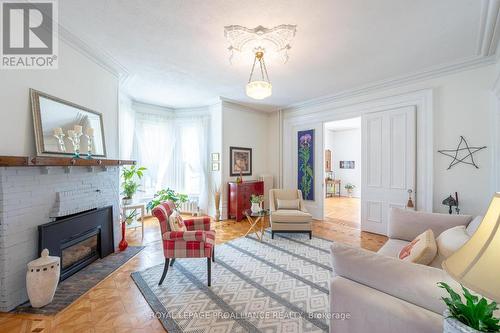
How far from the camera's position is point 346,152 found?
9.44 meters

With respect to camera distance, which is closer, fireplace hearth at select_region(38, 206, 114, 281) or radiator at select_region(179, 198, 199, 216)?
fireplace hearth at select_region(38, 206, 114, 281)

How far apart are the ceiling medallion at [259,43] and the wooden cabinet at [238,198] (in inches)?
118

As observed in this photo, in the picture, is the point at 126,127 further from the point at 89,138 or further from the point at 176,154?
the point at 89,138

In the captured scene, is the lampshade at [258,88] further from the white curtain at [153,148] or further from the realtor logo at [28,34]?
the white curtain at [153,148]

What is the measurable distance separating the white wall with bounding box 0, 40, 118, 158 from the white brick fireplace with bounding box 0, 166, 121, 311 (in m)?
0.30

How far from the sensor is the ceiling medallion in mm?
2439

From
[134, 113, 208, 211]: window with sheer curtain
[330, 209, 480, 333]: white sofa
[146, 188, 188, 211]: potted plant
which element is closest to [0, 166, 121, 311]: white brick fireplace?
[146, 188, 188, 211]: potted plant

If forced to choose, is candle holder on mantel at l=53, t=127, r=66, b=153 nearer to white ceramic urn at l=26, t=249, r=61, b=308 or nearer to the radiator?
white ceramic urn at l=26, t=249, r=61, b=308

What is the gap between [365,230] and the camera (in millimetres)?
4449

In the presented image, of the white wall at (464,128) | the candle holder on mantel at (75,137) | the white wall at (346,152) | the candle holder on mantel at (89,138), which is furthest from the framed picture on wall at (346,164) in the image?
the candle holder on mantel at (75,137)

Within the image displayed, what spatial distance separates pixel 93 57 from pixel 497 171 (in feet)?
20.0

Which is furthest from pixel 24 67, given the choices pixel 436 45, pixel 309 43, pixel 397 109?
pixel 397 109

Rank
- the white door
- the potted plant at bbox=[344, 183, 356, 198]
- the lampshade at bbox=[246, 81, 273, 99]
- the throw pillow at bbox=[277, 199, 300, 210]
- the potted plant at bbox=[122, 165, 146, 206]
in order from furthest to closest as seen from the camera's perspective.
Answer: the potted plant at bbox=[344, 183, 356, 198], the throw pillow at bbox=[277, 199, 300, 210], the potted plant at bbox=[122, 165, 146, 206], the white door, the lampshade at bbox=[246, 81, 273, 99]

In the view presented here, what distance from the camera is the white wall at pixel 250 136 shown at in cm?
541
